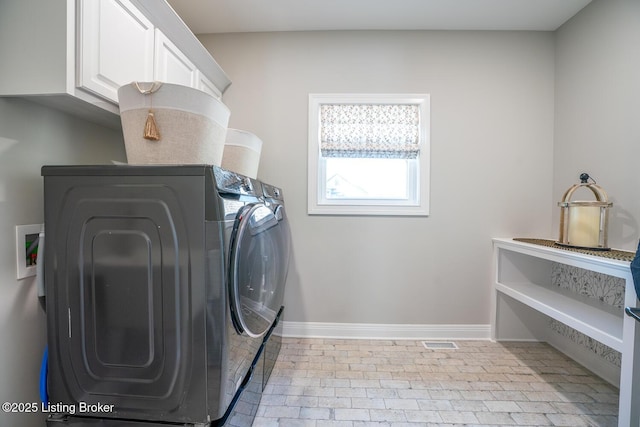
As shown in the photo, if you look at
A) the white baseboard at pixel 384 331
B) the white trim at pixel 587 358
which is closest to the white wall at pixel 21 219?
the white baseboard at pixel 384 331

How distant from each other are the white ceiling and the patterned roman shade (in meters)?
0.59

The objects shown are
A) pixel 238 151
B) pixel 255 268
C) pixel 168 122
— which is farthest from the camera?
pixel 238 151

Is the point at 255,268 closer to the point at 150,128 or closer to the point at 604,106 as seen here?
the point at 150,128

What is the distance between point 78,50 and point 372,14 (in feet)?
5.80

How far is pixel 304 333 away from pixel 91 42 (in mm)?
2106

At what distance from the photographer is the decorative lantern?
144cm

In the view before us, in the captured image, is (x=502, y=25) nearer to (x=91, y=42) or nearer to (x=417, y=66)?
(x=417, y=66)

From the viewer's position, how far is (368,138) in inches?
81.3

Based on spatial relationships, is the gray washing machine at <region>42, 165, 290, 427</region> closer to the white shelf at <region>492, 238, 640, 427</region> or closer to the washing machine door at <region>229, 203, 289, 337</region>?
the washing machine door at <region>229, 203, 289, 337</region>

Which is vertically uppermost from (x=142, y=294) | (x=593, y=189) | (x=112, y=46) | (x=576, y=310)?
(x=112, y=46)

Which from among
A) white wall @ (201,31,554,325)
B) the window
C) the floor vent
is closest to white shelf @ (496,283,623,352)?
white wall @ (201,31,554,325)

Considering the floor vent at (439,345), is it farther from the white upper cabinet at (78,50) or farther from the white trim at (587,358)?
the white upper cabinet at (78,50)

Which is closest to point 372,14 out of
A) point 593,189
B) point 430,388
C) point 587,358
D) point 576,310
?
point 593,189

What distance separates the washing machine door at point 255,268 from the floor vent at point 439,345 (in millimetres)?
1273
